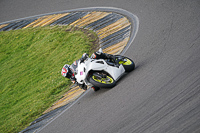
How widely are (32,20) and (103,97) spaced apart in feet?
35.7

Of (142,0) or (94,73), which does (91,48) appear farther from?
(94,73)

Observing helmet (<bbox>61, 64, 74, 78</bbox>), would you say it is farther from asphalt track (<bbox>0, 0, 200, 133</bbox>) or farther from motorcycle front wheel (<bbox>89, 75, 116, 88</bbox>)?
asphalt track (<bbox>0, 0, 200, 133</bbox>)

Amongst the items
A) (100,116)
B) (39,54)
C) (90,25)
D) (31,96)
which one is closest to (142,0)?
(90,25)

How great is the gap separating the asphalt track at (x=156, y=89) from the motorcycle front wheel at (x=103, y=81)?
0.60 ft

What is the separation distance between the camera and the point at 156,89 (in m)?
6.92

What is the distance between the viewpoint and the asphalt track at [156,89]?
5.79 meters

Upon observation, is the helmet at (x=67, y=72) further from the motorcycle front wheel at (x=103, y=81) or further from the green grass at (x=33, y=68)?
the green grass at (x=33, y=68)

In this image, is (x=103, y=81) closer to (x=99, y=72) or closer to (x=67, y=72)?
(x=99, y=72)

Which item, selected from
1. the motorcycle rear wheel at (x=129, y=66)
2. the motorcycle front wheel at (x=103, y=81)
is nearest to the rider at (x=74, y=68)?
the motorcycle rear wheel at (x=129, y=66)

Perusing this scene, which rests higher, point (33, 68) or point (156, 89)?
point (156, 89)

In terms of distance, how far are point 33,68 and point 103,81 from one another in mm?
6361

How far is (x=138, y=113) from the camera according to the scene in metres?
6.45

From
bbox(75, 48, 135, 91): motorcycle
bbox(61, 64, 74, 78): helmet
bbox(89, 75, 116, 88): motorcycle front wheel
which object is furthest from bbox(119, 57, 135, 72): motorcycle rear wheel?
bbox(61, 64, 74, 78): helmet

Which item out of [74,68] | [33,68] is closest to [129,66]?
[74,68]
